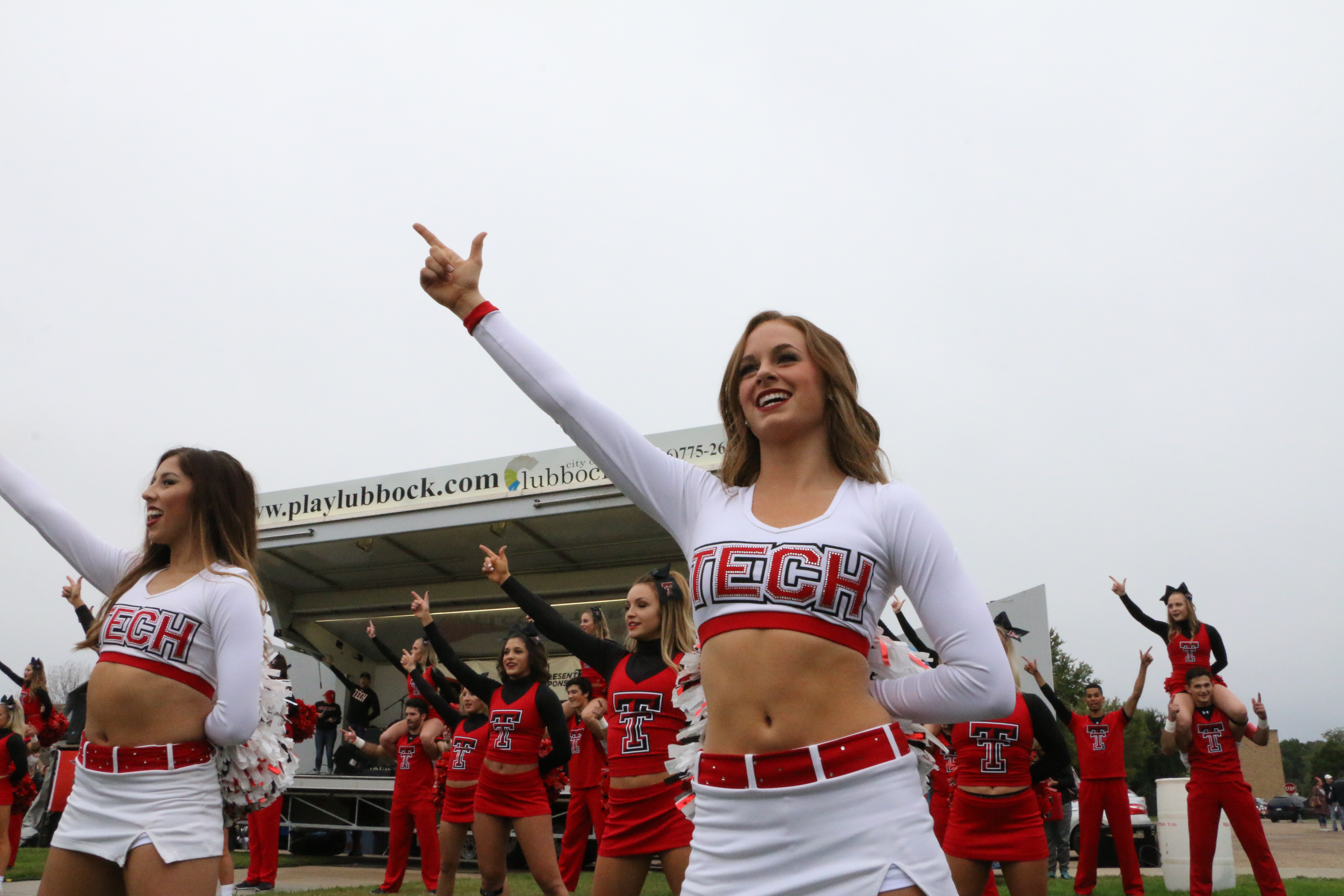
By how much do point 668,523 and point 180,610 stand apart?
5.61ft

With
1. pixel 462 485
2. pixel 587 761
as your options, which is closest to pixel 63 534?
pixel 587 761

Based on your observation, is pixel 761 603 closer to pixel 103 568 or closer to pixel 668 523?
pixel 668 523

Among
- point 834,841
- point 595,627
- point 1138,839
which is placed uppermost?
point 595,627

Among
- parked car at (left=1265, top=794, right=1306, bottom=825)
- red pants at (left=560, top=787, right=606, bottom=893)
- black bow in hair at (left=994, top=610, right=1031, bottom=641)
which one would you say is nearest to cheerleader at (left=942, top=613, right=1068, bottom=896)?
black bow in hair at (left=994, top=610, right=1031, bottom=641)

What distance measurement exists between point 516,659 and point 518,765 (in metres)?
0.86

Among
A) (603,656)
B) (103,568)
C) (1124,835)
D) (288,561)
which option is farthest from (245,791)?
(288,561)

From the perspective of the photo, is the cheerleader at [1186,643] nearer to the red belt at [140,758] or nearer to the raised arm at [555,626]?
the raised arm at [555,626]

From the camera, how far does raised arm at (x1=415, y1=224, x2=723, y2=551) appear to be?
2.44m

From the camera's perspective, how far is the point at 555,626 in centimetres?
504

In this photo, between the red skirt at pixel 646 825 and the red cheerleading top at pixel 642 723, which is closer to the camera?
the red skirt at pixel 646 825

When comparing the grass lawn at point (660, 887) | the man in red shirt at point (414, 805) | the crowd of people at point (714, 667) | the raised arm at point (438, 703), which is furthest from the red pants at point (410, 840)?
the crowd of people at point (714, 667)

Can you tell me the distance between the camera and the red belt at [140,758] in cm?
303

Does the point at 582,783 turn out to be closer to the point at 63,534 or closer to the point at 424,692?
the point at 424,692

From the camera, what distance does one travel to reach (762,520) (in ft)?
7.47
